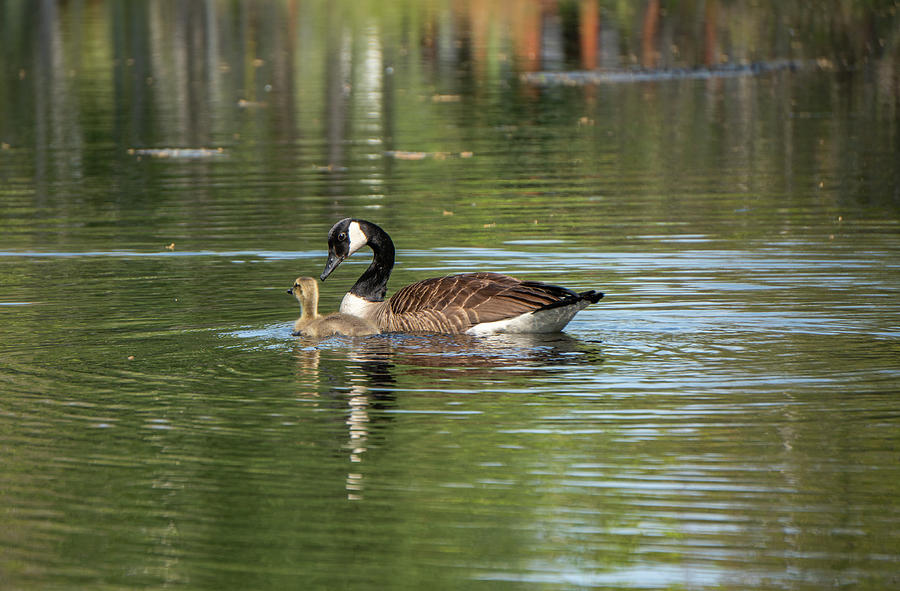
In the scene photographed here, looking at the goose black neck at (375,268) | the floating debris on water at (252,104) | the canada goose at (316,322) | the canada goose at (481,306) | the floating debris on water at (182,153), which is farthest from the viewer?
the floating debris on water at (252,104)

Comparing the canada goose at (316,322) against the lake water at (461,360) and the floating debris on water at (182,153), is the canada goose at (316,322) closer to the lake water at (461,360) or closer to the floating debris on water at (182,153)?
the lake water at (461,360)

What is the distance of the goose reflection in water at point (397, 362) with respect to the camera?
1170 centimetres

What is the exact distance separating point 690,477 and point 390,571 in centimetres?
239

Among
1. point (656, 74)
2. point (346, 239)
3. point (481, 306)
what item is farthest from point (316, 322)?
point (656, 74)

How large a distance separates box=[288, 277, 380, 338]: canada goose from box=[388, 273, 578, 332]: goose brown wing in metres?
0.50

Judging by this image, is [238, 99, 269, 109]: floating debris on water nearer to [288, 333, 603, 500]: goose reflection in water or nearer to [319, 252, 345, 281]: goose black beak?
[319, 252, 345, 281]: goose black beak

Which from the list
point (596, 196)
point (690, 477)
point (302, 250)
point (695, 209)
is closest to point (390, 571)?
point (690, 477)

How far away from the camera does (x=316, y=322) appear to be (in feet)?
47.2

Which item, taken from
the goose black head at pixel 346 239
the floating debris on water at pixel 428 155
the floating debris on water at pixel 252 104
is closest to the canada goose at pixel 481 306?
the goose black head at pixel 346 239

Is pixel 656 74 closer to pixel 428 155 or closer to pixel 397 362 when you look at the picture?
pixel 428 155

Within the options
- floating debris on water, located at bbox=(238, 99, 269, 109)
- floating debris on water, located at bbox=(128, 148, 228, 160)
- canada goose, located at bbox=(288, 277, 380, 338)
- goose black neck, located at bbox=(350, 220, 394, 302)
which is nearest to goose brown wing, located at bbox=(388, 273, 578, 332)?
canada goose, located at bbox=(288, 277, 380, 338)

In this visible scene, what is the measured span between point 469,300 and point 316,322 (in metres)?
1.52

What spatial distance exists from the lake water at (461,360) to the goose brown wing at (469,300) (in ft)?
0.93

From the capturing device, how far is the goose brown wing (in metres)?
13.9
